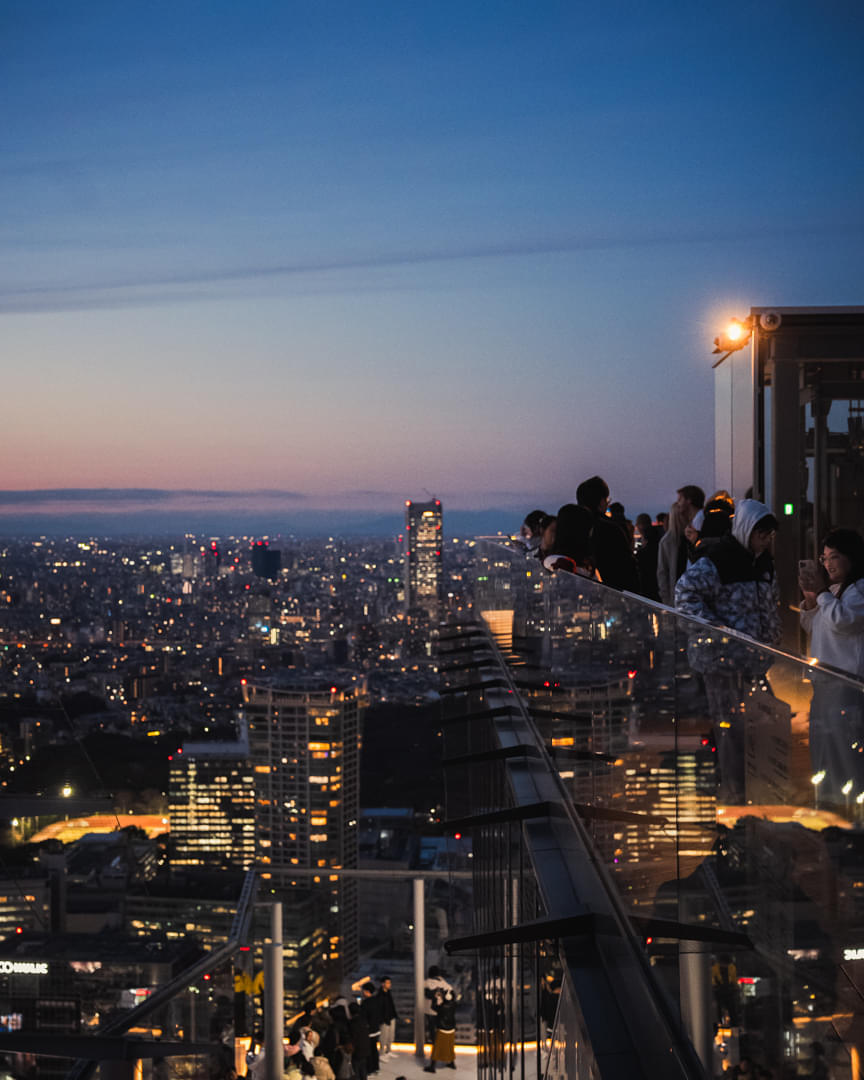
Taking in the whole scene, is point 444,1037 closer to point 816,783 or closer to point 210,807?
point 816,783

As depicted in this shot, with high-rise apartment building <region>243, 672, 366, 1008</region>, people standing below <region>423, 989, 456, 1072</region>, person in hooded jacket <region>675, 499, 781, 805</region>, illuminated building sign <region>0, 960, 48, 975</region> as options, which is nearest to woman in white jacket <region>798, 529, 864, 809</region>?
person in hooded jacket <region>675, 499, 781, 805</region>

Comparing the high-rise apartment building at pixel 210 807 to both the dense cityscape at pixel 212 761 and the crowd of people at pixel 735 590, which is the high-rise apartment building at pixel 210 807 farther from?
the crowd of people at pixel 735 590

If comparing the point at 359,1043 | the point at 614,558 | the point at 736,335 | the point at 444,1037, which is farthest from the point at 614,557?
the point at 444,1037

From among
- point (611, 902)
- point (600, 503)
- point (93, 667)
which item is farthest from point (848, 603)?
point (93, 667)

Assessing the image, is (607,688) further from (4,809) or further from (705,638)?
(4,809)

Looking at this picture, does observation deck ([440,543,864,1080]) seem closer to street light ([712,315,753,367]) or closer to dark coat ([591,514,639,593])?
dark coat ([591,514,639,593])
